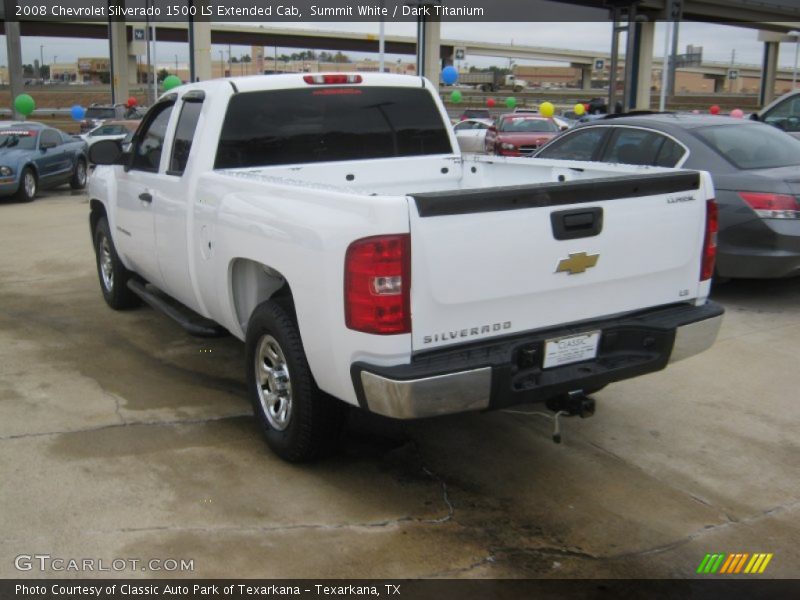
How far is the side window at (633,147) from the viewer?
812cm

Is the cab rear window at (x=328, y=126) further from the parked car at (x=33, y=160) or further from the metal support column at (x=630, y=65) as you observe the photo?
the metal support column at (x=630, y=65)

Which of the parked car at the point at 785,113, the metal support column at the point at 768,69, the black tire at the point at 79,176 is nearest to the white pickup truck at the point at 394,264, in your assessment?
the parked car at the point at 785,113

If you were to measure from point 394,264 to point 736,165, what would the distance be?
5334 millimetres

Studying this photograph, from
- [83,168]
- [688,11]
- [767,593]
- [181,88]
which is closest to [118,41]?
[688,11]

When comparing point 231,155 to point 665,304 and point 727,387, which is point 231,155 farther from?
point 727,387

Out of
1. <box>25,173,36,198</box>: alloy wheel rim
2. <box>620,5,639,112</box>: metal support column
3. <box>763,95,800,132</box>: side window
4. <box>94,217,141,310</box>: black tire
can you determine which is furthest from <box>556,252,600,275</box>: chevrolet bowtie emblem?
<box>620,5,639,112</box>: metal support column

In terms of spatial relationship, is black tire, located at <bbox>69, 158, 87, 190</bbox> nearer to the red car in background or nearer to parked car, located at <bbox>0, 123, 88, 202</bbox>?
parked car, located at <bbox>0, 123, 88, 202</bbox>

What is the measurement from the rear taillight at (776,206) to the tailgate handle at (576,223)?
4113mm

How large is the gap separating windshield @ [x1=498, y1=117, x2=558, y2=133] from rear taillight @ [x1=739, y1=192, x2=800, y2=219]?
1611 cm

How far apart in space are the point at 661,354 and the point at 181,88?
12.6 ft

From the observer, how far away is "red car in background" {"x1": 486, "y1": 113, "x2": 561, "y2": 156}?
70.4ft

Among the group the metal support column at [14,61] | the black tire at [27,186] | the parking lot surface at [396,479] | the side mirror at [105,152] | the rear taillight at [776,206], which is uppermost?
the metal support column at [14,61]

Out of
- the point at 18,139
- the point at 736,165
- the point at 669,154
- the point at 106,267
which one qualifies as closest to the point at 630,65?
the point at 18,139

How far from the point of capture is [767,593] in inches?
132
